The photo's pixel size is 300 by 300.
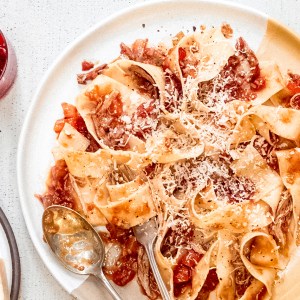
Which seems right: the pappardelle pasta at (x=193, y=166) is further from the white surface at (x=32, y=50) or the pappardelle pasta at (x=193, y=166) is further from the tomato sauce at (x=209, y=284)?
the white surface at (x=32, y=50)

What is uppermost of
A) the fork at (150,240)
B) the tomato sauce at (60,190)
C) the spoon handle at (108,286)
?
the tomato sauce at (60,190)

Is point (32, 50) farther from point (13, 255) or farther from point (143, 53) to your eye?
point (13, 255)

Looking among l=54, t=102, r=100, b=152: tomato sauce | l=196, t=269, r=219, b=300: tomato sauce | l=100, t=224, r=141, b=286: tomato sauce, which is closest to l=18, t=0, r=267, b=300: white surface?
l=54, t=102, r=100, b=152: tomato sauce

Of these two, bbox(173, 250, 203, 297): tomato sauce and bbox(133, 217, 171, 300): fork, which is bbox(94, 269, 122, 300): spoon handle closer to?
bbox(133, 217, 171, 300): fork

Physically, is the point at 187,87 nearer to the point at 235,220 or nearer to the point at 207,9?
the point at 207,9

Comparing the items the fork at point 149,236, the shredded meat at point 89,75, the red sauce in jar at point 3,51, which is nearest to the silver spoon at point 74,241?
the fork at point 149,236
